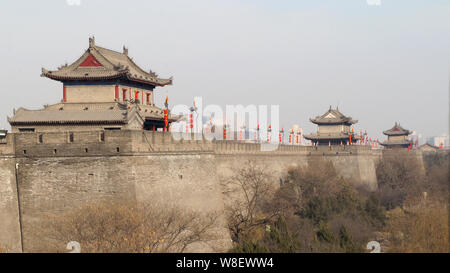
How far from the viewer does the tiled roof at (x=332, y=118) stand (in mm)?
37812

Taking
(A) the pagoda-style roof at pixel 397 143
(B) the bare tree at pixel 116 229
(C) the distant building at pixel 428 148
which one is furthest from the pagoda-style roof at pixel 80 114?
(C) the distant building at pixel 428 148

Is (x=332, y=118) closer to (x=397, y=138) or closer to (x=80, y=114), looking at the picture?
(x=397, y=138)

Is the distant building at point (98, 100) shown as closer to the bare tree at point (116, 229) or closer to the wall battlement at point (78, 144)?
the wall battlement at point (78, 144)

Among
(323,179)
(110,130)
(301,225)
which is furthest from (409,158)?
(110,130)

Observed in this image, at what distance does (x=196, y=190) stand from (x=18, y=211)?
5506 millimetres

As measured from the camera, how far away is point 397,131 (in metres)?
48.7

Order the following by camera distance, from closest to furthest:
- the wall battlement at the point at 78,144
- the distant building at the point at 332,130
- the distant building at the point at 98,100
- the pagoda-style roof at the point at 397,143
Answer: the wall battlement at the point at 78,144
the distant building at the point at 98,100
the distant building at the point at 332,130
the pagoda-style roof at the point at 397,143

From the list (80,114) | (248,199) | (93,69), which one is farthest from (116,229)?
(248,199)

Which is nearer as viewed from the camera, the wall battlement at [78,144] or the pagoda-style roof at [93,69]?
the wall battlement at [78,144]

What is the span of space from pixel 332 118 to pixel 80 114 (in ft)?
79.2

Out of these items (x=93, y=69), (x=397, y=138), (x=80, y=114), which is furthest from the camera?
(x=397, y=138)
